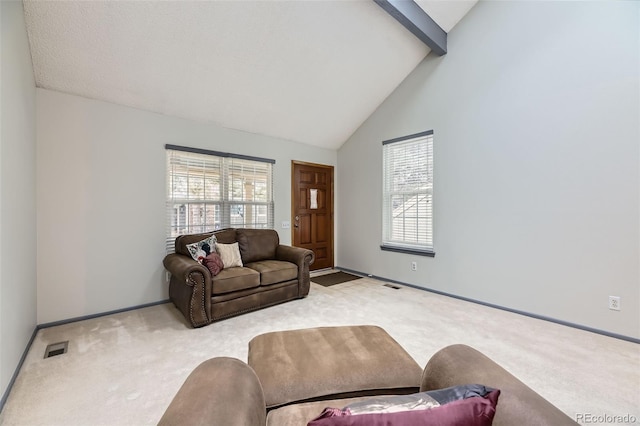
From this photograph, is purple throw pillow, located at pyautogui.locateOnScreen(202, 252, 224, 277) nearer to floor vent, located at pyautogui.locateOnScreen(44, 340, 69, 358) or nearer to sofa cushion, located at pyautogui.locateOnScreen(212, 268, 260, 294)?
sofa cushion, located at pyautogui.locateOnScreen(212, 268, 260, 294)

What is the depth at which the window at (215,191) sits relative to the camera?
3605mm

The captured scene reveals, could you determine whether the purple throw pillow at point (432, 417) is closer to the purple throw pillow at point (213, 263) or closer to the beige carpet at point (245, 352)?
the beige carpet at point (245, 352)

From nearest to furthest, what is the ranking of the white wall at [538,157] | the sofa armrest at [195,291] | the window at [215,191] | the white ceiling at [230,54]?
the white ceiling at [230,54] < the white wall at [538,157] < the sofa armrest at [195,291] < the window at [215,191]

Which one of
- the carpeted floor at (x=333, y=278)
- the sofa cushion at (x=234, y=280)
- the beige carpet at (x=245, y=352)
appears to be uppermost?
the sofa cushion at (x=234, y=280)

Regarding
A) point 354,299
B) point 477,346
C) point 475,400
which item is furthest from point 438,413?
point 354,299

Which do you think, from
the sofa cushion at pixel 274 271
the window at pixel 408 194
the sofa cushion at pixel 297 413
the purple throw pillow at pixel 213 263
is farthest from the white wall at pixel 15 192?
the window at pixel 408 194

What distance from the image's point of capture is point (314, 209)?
5203 millimetres

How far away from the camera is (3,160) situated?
64.8 inches

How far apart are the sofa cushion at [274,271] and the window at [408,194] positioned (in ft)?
5.79

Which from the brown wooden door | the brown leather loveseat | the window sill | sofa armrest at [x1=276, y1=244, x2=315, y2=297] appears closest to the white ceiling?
the brown wooden door

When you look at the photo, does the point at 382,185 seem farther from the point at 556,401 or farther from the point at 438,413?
the point at 438,413

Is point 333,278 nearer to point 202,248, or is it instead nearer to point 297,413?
point 202,248

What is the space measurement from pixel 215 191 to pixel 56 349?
7.59ft

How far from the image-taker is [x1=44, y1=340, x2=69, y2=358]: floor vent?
7.41ft
